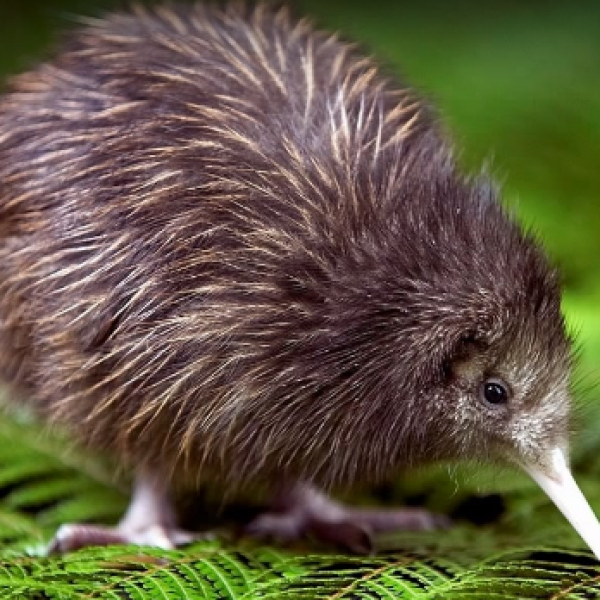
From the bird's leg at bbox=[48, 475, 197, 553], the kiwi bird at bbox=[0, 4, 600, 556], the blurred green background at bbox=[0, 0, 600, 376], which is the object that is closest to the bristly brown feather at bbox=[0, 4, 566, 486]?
the kiwi bird at bbox=[0, 4, 600, 556]

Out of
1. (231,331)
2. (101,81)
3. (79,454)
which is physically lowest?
(79,454)

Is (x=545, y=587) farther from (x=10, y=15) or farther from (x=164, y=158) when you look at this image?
(x=10, y=15)

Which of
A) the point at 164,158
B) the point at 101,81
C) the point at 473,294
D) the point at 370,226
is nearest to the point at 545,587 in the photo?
the point at 473,294

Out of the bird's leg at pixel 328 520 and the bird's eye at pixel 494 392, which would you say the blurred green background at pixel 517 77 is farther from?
the bird's eye at pixel 494 392

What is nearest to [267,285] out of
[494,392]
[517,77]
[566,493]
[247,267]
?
[247,267]

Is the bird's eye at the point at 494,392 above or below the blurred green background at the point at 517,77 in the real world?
below

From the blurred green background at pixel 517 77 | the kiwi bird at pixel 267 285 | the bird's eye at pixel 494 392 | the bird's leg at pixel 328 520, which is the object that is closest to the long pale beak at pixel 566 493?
the kiwi bird at pixel 267 285

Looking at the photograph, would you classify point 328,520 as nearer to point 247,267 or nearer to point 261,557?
point 261,557
